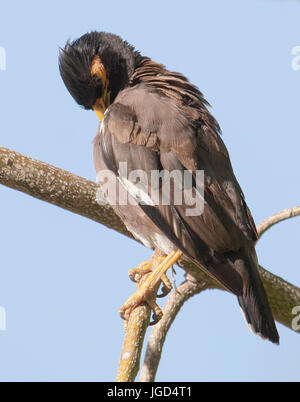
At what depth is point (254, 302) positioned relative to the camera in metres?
4.09

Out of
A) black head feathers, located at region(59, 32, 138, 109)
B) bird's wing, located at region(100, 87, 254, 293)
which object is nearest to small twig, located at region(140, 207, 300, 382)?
bird's wing, located at region(100, 87, 254, 293)

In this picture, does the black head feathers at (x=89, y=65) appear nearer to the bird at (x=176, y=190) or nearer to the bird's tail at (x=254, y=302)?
the bird at (x=176, y=190)

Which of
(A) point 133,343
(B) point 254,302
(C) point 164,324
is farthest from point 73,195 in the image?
(B) point 254,302

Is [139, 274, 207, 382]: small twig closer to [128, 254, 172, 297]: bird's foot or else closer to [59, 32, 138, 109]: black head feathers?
[128, 254, 172, 297]: bird's foot

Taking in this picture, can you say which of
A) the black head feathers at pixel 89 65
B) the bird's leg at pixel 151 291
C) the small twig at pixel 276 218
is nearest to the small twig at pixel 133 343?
the bird's leg at pixel 151 291

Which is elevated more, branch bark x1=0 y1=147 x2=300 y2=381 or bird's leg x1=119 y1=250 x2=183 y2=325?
branch bark x1=0 y1=147 x2=300 y2=381

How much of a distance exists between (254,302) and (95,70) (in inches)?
70.1

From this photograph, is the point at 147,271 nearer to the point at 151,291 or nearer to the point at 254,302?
the point at 151,291

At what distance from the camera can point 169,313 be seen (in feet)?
15.8

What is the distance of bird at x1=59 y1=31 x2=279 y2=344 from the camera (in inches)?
163

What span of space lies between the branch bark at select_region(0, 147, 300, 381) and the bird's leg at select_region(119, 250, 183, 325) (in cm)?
38

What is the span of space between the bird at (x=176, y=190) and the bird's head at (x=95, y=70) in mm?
194
